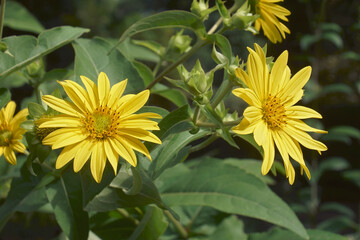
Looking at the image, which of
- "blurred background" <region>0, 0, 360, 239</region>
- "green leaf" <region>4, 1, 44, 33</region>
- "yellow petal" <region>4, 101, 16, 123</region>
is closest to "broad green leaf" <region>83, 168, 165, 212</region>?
"yellow petal" <region>4, 101, 16, 123</region>

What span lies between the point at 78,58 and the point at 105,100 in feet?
0.57

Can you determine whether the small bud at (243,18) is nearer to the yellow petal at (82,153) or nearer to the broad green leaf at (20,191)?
the yellow petal at (82,153)

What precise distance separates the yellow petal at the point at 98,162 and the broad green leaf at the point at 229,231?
53 centimetres

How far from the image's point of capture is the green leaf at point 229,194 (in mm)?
811

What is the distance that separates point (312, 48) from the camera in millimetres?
2475

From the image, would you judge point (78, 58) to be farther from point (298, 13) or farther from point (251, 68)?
point (298, 13)

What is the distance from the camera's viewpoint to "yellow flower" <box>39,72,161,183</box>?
58 cm

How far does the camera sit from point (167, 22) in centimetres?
73

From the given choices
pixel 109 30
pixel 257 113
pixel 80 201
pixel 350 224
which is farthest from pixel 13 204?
pixel 109 30

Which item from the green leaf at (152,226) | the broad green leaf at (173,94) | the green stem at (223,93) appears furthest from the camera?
the broad green leaf at (173,94)

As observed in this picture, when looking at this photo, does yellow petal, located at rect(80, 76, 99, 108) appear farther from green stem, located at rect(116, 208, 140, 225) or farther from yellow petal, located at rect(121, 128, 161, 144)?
green stem, located at rect(116, 208, 140, 225)

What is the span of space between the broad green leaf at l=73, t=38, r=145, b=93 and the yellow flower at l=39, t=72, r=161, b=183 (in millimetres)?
116

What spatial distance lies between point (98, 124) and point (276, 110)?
0.98 ft

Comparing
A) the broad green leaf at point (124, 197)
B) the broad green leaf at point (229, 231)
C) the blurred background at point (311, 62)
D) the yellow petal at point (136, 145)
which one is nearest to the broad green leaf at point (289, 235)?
the broad green leaf at point (229, 231)
